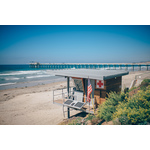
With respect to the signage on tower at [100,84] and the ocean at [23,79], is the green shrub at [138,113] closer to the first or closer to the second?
the signage on tower at [100,84]

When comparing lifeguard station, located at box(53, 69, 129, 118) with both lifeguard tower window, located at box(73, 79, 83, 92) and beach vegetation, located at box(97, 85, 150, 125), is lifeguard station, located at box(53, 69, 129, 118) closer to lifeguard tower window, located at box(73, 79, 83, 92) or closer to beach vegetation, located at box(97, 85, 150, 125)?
lifeguard tower window, located at box(73, 79, 83, 92)

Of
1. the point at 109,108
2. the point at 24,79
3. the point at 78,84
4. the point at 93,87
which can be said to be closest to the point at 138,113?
the point at 109,108

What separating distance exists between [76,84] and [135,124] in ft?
13.3

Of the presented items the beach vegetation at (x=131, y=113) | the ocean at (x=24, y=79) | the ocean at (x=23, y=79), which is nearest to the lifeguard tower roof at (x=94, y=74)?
the beach vegetation at (x=131, y=113)

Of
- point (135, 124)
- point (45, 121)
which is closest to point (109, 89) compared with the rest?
point (135, 124)

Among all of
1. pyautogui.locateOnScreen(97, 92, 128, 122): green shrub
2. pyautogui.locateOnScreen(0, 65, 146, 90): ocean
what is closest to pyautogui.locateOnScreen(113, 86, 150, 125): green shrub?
pyautogui.locateOnScreen(97, 92, 128, 122): green shrub

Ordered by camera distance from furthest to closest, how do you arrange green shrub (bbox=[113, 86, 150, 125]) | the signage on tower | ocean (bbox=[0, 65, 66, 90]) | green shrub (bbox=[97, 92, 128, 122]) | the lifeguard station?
ocean (bbox=[0, 65, 66, 90]) → the signage on tower → the lifeguard station → green shrub (bbox=[97, 92, 128, 122]) → green shrub (bbox=[113, 86, 150, 125])

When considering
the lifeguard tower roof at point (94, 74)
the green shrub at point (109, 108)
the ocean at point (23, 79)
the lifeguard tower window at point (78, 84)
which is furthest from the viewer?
the ocean at point (23, 79)

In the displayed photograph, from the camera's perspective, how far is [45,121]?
315 inches

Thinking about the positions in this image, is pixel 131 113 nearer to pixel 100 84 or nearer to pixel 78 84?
pixel 100 84

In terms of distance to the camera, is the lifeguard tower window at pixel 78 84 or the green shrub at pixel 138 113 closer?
the green shrub at pixel 138 113

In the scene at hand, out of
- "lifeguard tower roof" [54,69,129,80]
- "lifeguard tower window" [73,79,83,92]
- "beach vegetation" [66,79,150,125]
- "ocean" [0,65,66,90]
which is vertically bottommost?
"ocean" [0,65,66,90]

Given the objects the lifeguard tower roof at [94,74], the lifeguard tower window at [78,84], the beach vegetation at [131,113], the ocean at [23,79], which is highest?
the lifeguard tower roof at [94,74]

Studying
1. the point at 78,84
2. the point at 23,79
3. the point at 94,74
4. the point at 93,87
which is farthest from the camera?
the point at 23,79
